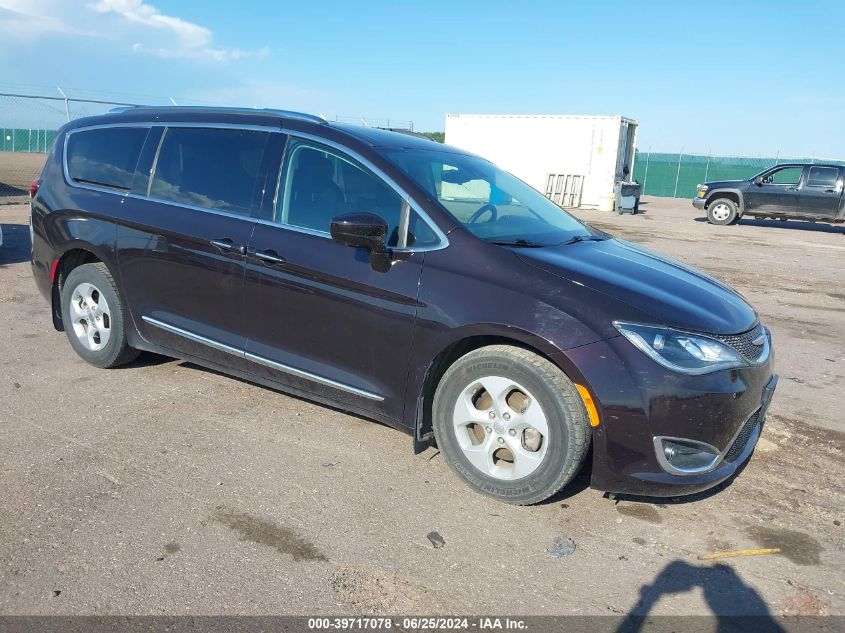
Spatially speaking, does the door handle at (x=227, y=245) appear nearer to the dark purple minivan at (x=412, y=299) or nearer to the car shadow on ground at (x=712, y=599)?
the dark purple minivan at (x=412, y=299)

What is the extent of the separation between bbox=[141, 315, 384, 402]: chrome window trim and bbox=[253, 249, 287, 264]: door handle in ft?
1.88

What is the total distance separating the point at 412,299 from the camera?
3602 millimetres

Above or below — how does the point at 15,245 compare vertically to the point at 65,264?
below

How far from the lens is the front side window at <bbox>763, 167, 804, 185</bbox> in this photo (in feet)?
64.8

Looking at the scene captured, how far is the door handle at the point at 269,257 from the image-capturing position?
13.1 feet

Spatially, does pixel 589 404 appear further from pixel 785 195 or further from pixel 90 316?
pixel 785 195

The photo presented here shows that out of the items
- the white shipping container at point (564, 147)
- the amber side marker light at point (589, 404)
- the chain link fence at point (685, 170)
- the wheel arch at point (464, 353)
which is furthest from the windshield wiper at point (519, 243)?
the chain link fence at point (685, 170)

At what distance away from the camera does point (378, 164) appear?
3.90 metres

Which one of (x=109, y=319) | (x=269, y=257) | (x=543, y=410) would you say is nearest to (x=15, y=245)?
(x=109, y=319)

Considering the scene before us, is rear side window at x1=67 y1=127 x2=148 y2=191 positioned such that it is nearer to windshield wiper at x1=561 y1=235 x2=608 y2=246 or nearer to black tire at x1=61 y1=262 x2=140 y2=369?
black tire at x1=61 y1=262 x2=140 y2=369

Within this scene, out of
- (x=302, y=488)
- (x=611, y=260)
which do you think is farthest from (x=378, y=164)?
(x=302, y=488)

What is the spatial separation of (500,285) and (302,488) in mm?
1413

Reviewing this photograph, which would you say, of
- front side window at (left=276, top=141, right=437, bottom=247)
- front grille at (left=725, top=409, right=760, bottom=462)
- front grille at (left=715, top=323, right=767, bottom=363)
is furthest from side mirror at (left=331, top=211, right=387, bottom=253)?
front grille at (left=725, top=409, right=760, bottom=462)

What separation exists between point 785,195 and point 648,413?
1920cm
